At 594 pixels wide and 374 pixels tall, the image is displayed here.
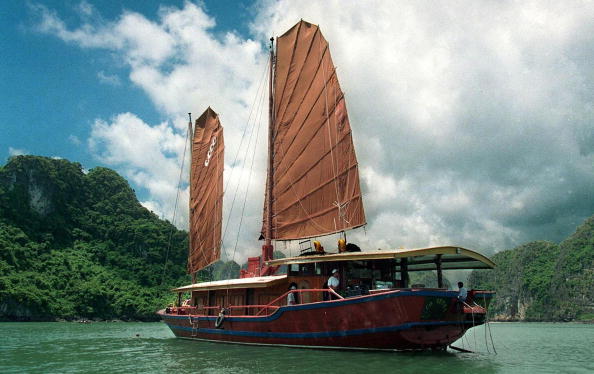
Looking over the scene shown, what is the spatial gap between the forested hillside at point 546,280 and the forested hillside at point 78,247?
66440 mm

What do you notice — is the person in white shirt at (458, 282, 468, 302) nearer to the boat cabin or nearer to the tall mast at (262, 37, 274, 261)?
the boat cabin

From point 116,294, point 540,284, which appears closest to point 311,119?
point 116,294

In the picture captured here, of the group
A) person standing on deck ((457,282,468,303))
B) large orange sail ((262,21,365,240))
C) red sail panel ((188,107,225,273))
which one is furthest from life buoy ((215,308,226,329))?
person standing on deck ((457,282,468,303))

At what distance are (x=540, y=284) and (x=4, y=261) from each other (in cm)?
9615

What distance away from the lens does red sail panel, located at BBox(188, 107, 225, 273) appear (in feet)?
68.9

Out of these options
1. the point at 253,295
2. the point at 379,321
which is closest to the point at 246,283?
the point at 253,295

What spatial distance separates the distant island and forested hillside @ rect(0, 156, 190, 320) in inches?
5.1

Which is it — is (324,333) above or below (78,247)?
below

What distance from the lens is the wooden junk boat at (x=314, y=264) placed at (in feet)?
33.7

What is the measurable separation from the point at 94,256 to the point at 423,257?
65228 mm

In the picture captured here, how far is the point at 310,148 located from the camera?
15781mm

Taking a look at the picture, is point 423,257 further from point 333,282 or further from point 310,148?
point 310,148

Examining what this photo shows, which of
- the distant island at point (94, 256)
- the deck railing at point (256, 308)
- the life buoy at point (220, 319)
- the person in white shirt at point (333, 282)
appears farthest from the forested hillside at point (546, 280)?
the person in white shirt at point (333, 282)

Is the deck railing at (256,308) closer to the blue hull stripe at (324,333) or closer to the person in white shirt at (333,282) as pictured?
the person in white shirt at (333,282)
